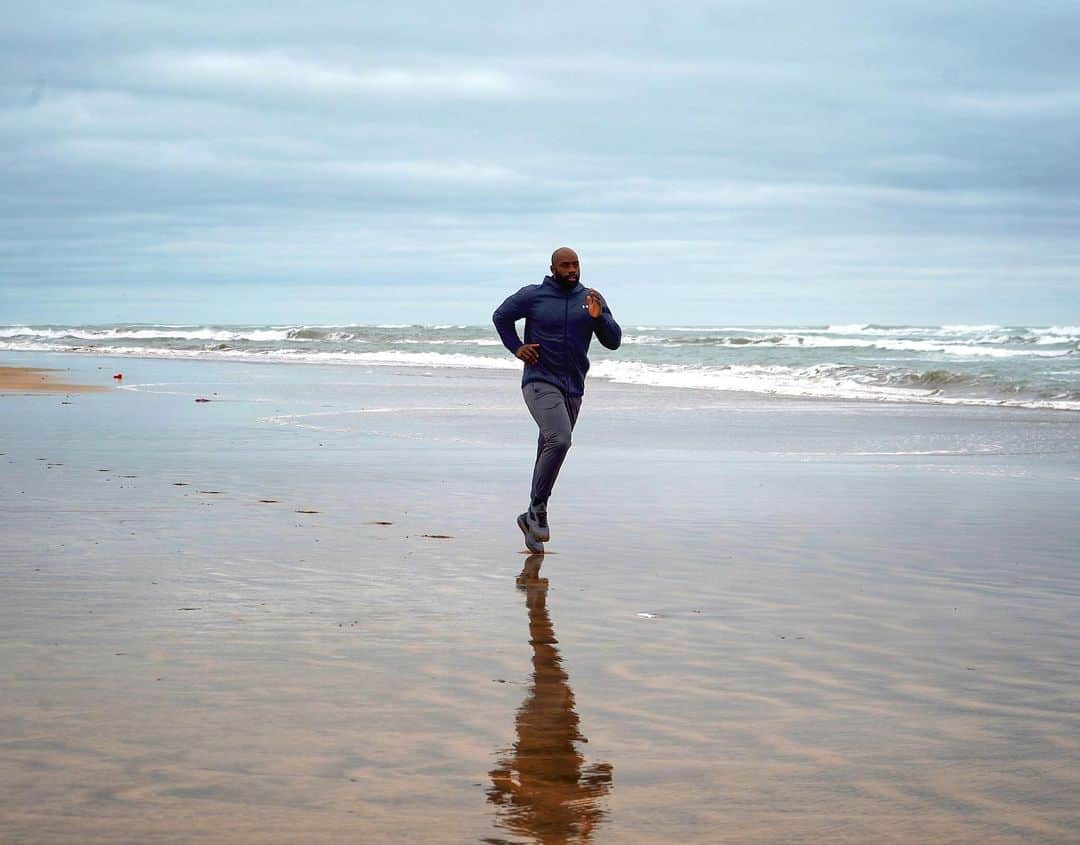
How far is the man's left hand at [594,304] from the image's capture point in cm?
817

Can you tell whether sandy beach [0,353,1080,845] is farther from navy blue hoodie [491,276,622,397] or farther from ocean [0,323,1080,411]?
ocean [0,323,1080,411]

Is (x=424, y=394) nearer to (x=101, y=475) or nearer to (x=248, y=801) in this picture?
(x=101, y=475)

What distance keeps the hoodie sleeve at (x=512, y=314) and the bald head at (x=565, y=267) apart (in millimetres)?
216

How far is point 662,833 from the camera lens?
11.1 ft

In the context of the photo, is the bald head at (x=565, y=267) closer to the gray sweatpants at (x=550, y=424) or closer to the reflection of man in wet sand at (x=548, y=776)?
the gray sweatpants at (x=550, y=424)

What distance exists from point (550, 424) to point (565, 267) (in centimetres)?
96

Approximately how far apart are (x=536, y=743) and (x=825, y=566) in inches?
143

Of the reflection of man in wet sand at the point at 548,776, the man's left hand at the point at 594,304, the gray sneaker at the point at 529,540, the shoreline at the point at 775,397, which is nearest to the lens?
the reflection of man in wet sand at the point at 548,776

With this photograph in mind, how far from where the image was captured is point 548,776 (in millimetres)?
3799

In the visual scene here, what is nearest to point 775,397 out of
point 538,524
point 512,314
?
point 512,314

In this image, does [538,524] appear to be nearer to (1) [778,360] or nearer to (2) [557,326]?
(2) [557,326]

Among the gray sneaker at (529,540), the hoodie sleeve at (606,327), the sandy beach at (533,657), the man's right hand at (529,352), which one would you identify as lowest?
the sandy beach at (533,657)

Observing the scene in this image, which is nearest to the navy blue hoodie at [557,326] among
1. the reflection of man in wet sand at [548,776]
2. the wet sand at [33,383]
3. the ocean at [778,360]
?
the reflection of man in wet sand at [548,776]

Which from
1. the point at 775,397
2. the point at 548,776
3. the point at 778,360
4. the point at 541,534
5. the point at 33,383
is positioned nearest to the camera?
the point at 548,776
